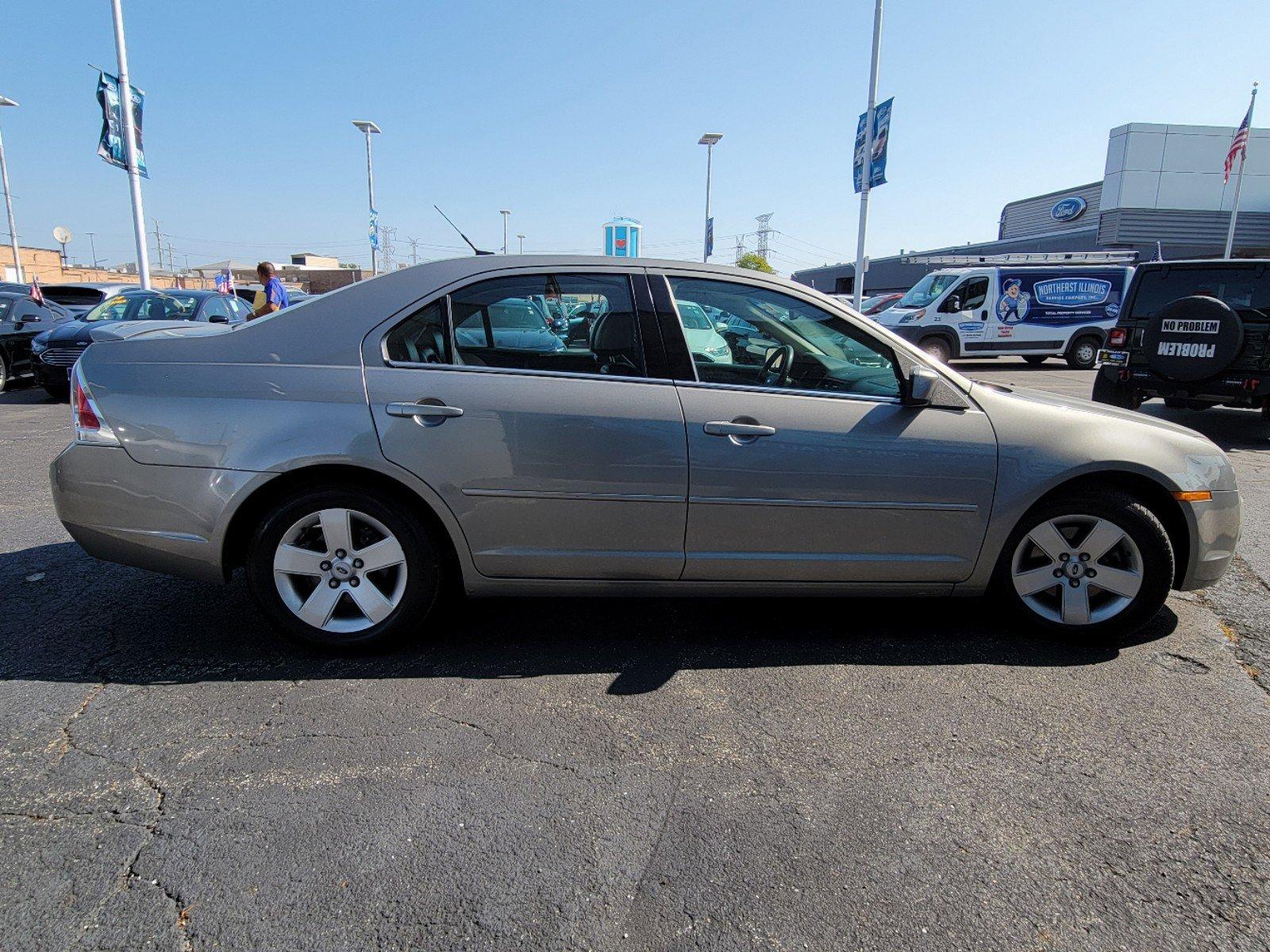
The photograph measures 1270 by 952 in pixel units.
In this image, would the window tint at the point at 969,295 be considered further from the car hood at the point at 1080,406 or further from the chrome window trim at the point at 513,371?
the chrome window trim at the point at 513,371

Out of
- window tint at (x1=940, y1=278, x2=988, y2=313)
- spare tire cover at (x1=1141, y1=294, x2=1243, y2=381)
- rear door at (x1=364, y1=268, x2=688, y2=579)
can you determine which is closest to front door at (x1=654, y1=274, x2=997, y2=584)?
Result: rear door at (x1=364, y1=268, x2=688, y2=579)

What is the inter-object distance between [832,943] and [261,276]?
31.5 ft

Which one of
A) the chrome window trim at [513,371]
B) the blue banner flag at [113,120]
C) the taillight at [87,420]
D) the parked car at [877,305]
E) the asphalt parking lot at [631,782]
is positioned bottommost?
the asphalt parking lot at [631,782]

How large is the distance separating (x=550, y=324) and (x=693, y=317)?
605 millimetres

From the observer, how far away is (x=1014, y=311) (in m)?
17.1

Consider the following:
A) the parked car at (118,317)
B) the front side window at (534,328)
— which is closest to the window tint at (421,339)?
the front side window at (534,328)

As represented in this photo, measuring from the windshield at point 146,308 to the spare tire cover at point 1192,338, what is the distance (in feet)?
41.5

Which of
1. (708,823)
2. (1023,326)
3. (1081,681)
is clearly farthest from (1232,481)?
(1023,326)

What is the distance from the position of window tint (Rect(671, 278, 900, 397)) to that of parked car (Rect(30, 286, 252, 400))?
9387mm

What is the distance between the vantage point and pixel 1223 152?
3203 cm

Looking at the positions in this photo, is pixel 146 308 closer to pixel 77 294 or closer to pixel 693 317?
pixel 77 294

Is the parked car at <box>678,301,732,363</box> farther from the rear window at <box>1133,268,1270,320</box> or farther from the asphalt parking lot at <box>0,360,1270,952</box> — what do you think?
the rear window at <box>1133,268,1270,320</box>

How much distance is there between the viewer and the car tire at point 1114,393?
29.8ft

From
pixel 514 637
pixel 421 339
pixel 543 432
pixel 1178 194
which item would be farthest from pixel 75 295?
pixel 1178 194
